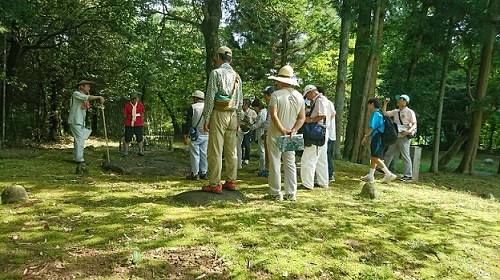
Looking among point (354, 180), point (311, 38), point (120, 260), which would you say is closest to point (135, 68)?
point (311, 38)

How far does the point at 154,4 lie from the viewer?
11.3 meters

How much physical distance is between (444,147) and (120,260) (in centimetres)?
3111

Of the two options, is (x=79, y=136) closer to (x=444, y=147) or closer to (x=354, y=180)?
(x=354, y=180)

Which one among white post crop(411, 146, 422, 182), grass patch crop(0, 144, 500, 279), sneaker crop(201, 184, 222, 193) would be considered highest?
white post crop(411, 146, 422, 182)

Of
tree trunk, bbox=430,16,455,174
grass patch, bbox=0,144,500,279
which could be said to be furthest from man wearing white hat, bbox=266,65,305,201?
tree trunk, bbox=430,16,455,174

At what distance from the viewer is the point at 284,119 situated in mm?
5500

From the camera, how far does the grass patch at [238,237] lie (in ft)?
10.6

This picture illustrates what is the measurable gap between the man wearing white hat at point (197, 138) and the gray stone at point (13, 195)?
2.79m

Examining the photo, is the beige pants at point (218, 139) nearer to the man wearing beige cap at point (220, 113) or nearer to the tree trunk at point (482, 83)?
the man wearing beige cap at point (220, 113)

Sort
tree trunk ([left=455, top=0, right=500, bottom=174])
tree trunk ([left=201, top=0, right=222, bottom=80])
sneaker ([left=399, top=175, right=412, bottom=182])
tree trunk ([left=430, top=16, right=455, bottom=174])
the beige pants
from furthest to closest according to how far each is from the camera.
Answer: tree trunk ([left=430, top=16, right=455, bottom=174]), tree trunk ([left=455, top=0, right=500, bottom=174]), tree trunk ([left=201, top=0, right=222, bottom=80]), sneaker ([left=399, top=175, right=412, bottom=182]), the beige pants

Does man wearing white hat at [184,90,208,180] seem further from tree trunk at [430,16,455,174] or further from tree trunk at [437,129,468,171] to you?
tree trunk at [437,129,468,171]

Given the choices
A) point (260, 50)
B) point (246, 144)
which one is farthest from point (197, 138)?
point (260, 50)

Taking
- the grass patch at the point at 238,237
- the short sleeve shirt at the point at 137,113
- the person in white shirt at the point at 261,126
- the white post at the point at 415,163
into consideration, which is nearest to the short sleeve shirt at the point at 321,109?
the grass patch at the point at 238,237

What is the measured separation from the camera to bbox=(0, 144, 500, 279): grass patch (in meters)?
3.22
